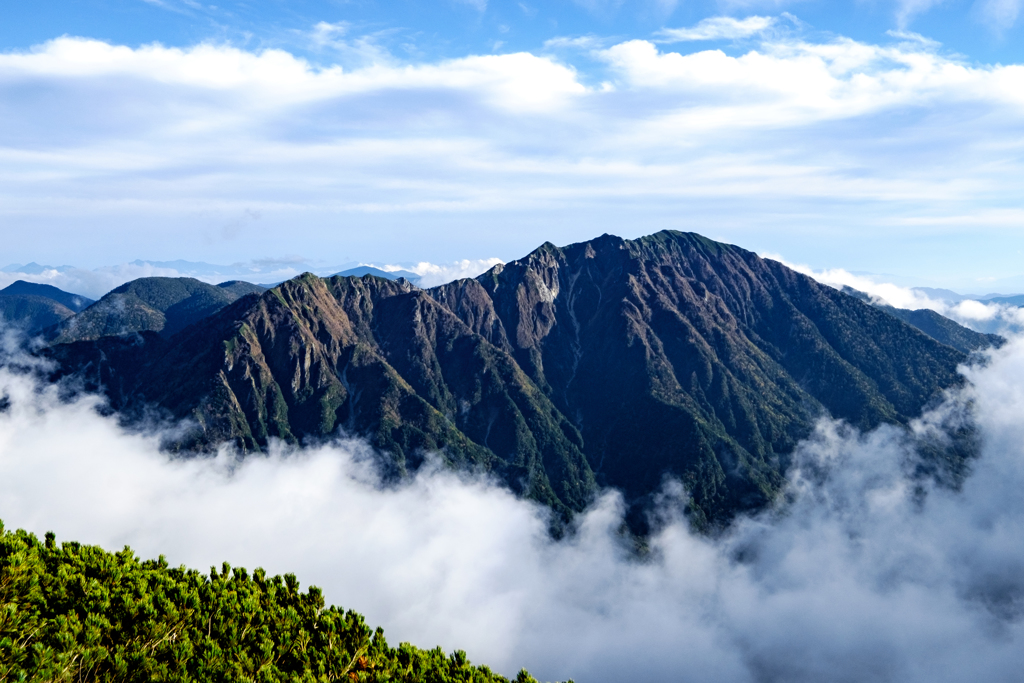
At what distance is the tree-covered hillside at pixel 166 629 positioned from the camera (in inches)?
1844

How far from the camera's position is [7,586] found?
51188mm

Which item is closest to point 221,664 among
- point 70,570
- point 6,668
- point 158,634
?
point 158,634

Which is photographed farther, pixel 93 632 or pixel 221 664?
pixel 221 664

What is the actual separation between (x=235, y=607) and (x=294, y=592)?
11.5 metres

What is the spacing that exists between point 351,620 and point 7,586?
104 ft

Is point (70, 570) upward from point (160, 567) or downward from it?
upward

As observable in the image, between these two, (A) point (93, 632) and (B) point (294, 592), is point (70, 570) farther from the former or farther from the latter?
(B) point (294, 592)

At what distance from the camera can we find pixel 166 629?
178 ft

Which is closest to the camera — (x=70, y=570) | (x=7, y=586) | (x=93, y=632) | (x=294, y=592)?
(x=93, y=632)

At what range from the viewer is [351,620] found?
66.8 m

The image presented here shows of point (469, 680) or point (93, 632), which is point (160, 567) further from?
point (469, 680)

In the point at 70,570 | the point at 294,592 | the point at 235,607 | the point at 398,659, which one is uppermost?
the point at 70,570

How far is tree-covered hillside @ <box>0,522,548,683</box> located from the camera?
154 ft

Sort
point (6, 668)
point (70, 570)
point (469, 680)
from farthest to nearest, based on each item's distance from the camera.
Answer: point (469, 680), point (70, 570), point (6, 668)
